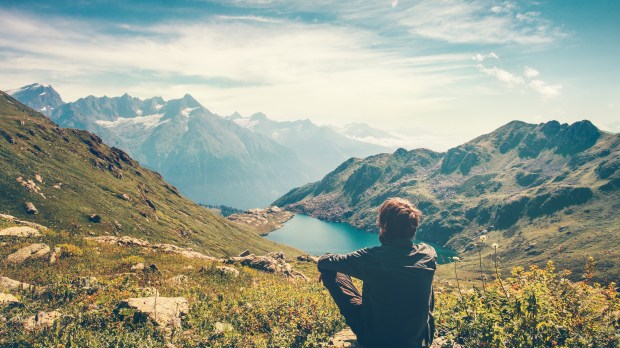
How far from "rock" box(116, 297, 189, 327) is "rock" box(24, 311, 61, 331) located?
1.87m

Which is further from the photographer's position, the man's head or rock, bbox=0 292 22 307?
rock, bbox=0 292 22 307

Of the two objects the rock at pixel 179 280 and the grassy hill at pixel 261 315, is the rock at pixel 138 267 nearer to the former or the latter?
the grassy hill at pixel 261 315

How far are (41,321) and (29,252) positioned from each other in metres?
12.6

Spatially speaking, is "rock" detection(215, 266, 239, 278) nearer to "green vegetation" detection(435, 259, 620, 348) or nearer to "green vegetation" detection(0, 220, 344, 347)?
"green vegetation" detection(0, 220, 344, 347)

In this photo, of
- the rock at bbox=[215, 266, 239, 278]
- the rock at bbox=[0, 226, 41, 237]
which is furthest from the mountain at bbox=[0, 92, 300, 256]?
the rock at bbox=[215, 266, 239, 278]

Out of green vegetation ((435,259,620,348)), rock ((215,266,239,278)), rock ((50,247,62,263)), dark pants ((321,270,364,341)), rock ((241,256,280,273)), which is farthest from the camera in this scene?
rock ((241,256,280,273))

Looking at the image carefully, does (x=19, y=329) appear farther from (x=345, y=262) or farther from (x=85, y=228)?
(x=85, y=228)

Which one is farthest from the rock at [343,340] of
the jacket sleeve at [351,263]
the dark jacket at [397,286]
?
the jacket sleeve at [351,263]

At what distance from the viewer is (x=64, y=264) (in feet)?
63.4

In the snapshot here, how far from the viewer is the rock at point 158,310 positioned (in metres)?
11.5

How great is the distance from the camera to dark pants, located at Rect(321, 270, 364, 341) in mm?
9703

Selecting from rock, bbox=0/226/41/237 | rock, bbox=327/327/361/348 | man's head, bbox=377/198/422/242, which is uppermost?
man's head, bbox=377/198/422/242

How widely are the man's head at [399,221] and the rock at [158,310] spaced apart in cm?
838

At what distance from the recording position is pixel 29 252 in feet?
65.4
